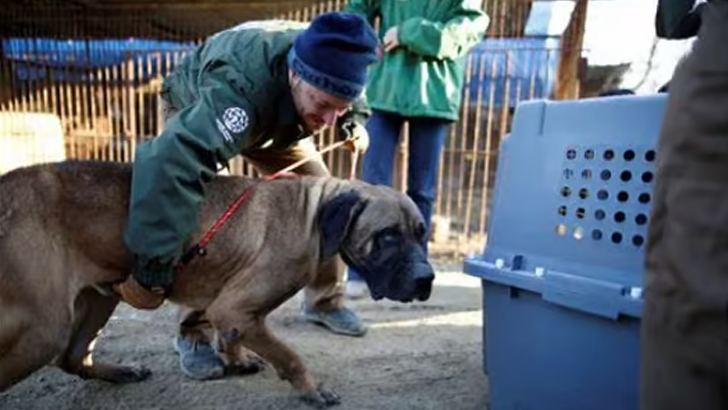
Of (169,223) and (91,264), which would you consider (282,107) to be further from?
(91,264)

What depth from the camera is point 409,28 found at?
379cm

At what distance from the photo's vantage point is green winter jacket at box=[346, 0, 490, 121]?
12.5 ft

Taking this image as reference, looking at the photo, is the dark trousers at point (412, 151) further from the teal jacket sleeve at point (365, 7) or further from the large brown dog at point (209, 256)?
the large brown dog at point (209, 256)

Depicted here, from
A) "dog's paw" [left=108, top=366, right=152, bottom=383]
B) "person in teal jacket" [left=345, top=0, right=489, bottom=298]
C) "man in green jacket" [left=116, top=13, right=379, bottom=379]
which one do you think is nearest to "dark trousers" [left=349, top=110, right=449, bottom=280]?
"person in teal jacket" [left=345, top=0, right=489, bottom=298]

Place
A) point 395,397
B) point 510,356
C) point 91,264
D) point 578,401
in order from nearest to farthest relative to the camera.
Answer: point 578,401
point 510,356
point 91,264
point 395,397

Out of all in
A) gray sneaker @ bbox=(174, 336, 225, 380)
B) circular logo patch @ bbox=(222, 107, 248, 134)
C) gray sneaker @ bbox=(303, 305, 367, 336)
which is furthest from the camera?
gray sneaker @ bbox=(303, 305, 367, 336)

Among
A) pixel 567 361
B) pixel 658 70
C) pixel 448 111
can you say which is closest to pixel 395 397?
pixel 567 361

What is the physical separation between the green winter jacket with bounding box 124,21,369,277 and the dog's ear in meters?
0.40

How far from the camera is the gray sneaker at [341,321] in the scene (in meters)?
3.45

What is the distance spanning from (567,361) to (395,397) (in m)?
0.85

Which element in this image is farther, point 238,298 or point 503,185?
point 238,298

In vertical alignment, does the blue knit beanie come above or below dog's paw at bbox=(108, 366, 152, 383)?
above

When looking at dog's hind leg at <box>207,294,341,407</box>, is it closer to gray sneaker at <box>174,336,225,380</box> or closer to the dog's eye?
gray sneaker at <box>174,336,225,380</box>

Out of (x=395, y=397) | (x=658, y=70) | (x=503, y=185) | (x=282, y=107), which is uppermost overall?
(x=658, y=70)
